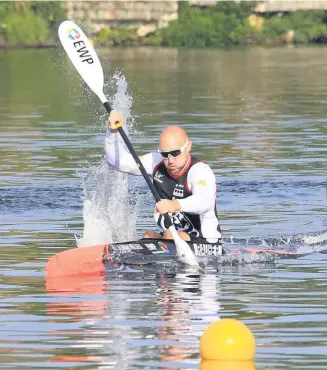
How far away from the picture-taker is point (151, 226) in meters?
20.6

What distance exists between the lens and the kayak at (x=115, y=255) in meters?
16.6

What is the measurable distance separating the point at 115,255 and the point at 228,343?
4887mm

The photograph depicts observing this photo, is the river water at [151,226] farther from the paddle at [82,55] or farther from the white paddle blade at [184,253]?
the paddle at [82,55]

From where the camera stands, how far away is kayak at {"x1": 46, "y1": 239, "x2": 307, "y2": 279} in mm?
16609

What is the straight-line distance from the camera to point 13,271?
16812 millimetres

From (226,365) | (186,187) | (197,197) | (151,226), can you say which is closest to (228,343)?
(226,365)

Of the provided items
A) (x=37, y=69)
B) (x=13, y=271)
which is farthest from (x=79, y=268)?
(x=37, y=69)

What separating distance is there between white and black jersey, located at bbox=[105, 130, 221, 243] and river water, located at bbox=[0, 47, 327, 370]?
624mm

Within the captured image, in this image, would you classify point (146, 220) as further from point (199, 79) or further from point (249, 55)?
point (249, 55)

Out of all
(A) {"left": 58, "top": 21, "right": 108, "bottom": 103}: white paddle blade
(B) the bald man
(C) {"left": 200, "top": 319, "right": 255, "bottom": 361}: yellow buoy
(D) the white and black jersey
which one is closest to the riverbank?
(A) {"left": 58, "top": 21, "right": 108, "bottom": 103}: white paddle blade

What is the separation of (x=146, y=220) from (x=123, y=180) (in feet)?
2.74

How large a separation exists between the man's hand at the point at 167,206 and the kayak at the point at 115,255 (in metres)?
0.46

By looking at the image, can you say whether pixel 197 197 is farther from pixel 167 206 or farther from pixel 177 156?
pixel 177 156

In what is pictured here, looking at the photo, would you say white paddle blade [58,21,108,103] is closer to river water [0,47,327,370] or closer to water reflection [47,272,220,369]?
river water [0,47,327,370]
